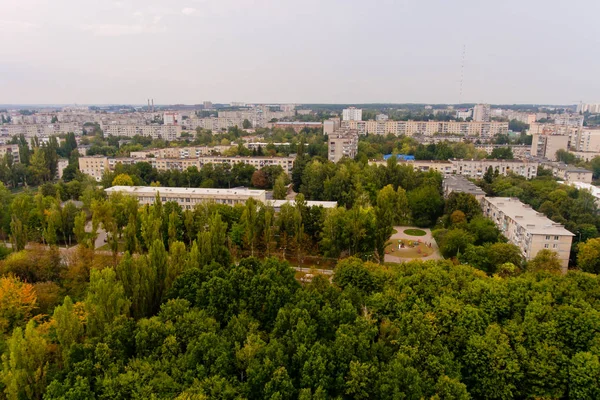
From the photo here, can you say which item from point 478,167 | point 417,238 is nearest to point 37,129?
point 478,167

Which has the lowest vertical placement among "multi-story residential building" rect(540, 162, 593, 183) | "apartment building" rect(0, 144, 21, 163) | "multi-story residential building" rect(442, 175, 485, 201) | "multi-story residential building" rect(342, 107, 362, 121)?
"multi-story residential building" rect(540, 162, 593, 183)

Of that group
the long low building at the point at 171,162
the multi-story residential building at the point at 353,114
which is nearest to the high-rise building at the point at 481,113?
the multi-story residential building at the point at 353,114

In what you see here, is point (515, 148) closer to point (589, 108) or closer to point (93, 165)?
point (93, 165)

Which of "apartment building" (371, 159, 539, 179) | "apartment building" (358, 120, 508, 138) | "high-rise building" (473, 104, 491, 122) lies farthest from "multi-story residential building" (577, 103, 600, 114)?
"apartment building" (371, 159, 539, 179)

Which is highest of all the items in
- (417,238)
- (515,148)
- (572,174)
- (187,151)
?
(187,151)

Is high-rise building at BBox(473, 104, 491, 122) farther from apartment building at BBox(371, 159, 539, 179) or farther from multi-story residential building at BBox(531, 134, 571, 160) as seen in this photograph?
apartment building at BBox(371, 159, 539, 179)
